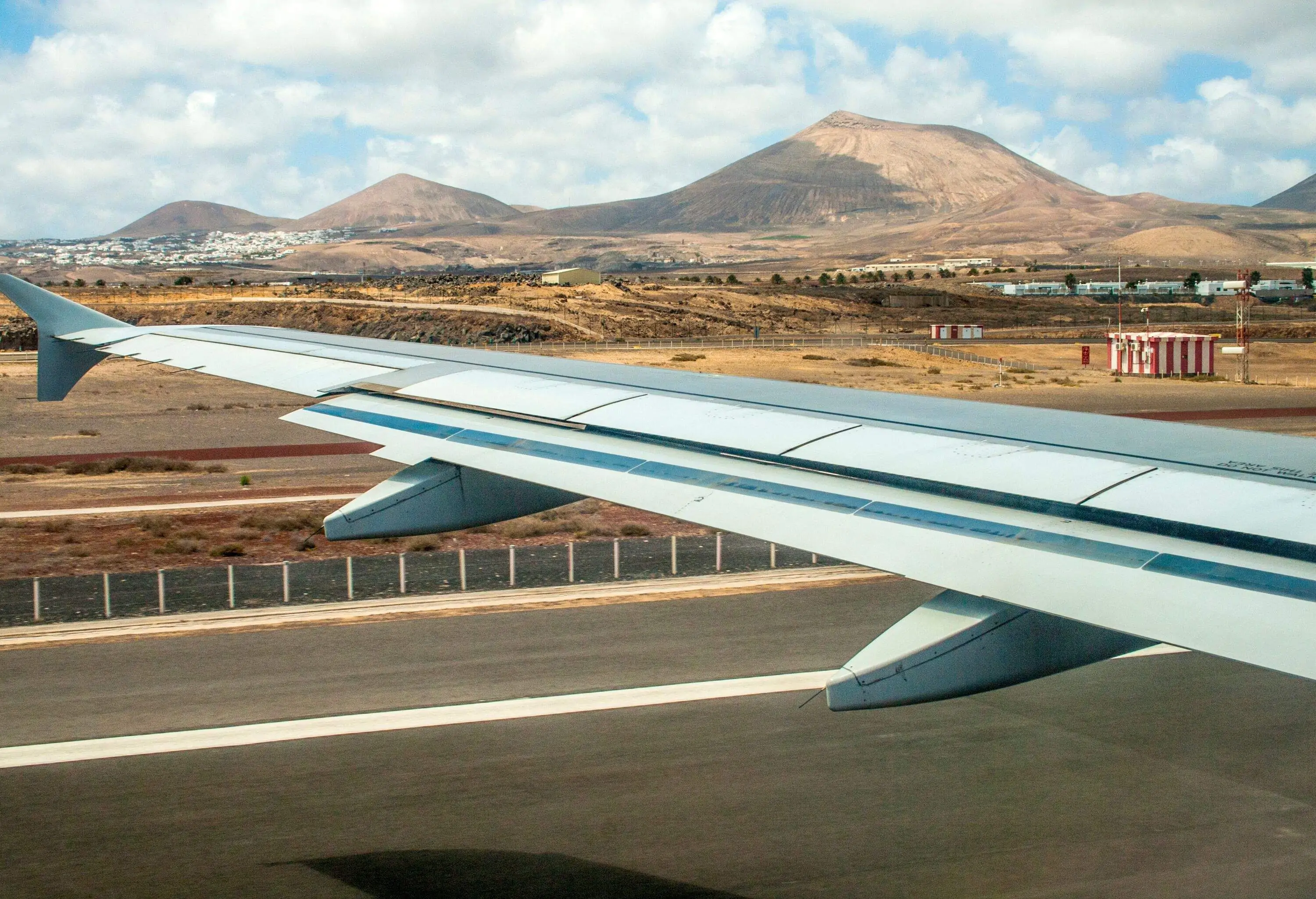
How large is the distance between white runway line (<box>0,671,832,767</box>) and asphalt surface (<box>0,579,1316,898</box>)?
9.2 inches

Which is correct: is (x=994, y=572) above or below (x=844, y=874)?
above

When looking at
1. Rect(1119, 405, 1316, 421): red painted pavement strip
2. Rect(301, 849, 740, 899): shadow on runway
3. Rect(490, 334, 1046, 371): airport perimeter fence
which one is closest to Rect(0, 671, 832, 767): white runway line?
Rect(301, 849, 740, 899): shadow on runway

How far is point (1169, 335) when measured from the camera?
246 feet

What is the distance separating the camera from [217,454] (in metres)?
42.5

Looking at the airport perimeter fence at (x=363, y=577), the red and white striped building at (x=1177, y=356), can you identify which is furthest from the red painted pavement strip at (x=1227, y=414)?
the airport perimeter fence at (x=363, y=577)

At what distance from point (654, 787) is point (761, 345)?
87.1 metres

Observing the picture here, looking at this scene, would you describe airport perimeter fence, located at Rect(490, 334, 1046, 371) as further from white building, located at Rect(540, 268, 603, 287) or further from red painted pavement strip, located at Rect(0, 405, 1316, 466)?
white building, located at Rect(540, 268, 603, 287)

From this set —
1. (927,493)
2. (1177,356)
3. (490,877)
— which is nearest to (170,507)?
(490,877)

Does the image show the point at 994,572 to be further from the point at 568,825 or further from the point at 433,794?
the point at 433,794

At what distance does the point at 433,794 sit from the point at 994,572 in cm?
831

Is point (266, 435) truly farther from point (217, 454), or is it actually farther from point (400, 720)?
point (400, 720)

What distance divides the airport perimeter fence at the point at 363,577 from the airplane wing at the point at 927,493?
10.6 m

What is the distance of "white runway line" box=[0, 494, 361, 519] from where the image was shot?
30797 millimetres

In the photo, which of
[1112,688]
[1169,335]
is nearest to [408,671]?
[1112,688]
